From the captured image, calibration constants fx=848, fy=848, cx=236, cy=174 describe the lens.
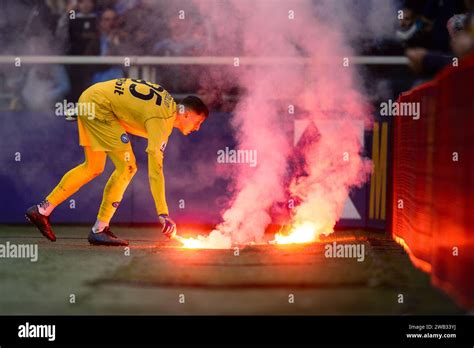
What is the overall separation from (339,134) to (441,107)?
348 cm

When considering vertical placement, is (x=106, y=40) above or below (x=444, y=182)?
above

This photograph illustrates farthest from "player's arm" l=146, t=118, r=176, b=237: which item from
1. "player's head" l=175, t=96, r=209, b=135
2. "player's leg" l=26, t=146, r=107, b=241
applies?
"player's leg" l=26, t=146, r=107, b=241

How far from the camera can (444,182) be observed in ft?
20.2

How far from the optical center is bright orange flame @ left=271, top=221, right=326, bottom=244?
29.0 feet

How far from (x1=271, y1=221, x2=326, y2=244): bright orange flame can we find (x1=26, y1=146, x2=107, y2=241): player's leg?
6.64 ft

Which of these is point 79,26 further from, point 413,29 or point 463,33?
point 463,33

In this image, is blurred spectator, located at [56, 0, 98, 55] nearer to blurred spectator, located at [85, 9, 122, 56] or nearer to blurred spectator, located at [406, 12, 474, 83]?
blurred spectator, located at [85, 9, 122, 56]

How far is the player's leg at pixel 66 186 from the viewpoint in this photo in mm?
8242

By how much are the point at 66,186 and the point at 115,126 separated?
2.49 feet

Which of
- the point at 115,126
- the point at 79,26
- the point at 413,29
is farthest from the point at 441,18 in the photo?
the point at 79,26

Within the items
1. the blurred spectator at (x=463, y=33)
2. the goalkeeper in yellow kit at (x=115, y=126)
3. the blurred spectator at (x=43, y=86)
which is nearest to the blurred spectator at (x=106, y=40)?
the blurred spectator at (x=43, y=86)

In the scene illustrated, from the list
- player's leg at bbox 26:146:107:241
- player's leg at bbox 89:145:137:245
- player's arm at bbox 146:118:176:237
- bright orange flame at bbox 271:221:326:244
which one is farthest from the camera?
bright orange flame at bbox 271:221:326:244
